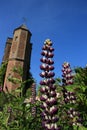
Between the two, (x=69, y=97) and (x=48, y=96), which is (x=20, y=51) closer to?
(x=69, y=97)

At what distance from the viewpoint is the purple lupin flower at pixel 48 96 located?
2941 millimetres

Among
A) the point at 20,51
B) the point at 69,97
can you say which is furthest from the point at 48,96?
the point at 20,51

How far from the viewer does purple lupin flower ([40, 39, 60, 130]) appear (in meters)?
2.94

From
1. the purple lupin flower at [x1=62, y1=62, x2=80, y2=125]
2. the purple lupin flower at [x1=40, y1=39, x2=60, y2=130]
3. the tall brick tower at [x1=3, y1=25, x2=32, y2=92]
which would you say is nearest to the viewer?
the purple lupin flower at [x1=40, y1=39, x2=60, y2=130]

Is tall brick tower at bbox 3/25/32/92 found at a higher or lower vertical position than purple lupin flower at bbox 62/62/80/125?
higher

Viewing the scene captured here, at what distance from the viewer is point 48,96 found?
3.03 metres

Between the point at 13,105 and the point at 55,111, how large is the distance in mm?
2577

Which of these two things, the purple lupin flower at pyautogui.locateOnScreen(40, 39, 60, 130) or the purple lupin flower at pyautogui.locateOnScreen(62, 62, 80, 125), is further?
the purple lupin flower at pyautogui.locateOnScreen(62, 62, 80, 125)

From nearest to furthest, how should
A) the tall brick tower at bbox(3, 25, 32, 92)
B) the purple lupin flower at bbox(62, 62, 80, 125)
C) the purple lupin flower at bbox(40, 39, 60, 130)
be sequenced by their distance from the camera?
the purple lupin flower at bbox(40, 39, 60, 130) → the purple lupin flower at bbox(62, 62, 80, 125) → the tall brick tower at bbox(3, 25, 32, 92)

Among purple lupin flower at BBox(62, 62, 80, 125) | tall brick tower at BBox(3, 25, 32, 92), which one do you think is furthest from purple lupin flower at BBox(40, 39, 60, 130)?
tall brick tower at BBox(3, 25, 32, 92)

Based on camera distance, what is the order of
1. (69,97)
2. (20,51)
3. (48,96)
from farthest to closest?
(20,51), (69,97), (48,96)

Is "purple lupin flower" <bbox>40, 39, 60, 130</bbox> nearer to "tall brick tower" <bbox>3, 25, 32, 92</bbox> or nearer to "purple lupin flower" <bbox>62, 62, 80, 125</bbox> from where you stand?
"purple lupin flower" <bbox>62, 62, 80, 125</bbox>

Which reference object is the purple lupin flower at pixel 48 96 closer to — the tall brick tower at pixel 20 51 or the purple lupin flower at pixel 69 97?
the purple lupin flower at pixel 69 97

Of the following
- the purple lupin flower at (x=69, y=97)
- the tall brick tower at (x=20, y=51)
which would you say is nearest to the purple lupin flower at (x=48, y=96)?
the purple lupin flower at (x=69, y=97)
